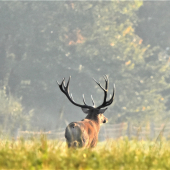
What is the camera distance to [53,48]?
89.9 feet

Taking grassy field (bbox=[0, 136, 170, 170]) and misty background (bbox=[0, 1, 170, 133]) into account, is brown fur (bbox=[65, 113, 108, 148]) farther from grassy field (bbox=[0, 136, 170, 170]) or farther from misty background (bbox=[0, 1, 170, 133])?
misty background (bbox=[0, 1, 170, 133])

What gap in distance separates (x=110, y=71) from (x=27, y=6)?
9.70m

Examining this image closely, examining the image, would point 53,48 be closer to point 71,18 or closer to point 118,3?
point 71,18

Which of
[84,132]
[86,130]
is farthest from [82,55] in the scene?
[84,132]

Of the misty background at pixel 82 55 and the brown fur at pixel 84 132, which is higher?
A: the misty background at pixel 82 55

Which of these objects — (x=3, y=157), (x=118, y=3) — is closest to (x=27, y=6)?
(x=118, y=3)

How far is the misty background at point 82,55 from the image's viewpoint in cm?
2661

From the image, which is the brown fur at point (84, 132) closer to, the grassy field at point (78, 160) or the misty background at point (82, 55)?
the grassy field at point (78, 160)

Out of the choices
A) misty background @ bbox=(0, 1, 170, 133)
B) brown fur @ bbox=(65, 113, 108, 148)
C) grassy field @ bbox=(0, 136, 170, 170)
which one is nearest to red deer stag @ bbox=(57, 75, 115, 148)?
brown fur @ bbox=(65, 113, 108, 148)

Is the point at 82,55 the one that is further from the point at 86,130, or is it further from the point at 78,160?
the point at 78,160

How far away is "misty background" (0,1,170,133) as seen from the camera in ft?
87.3

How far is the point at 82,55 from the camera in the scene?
26.8 meters

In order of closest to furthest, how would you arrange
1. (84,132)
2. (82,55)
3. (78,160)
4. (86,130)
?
(78,160)
(84,132)
(86,130)
(82,55)

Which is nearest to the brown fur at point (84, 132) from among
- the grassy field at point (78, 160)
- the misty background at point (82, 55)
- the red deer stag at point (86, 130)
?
the red deer stag at point (86, 130)
